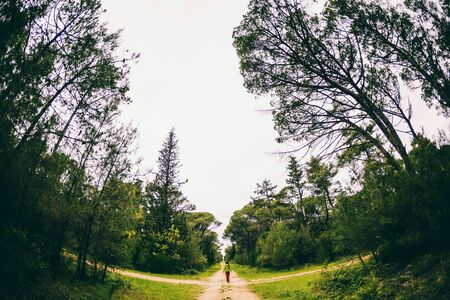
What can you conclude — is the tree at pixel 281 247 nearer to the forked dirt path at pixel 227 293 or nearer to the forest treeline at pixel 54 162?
the forked dirt path at pixel 227 293

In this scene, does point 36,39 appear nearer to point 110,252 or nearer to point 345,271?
point 110,252

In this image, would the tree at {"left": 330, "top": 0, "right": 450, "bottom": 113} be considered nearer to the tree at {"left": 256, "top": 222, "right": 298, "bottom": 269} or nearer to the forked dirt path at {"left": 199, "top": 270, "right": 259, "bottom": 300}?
the forked dirt path at {"left": 199, "top": 270, "right": 259, "bottom": 300}

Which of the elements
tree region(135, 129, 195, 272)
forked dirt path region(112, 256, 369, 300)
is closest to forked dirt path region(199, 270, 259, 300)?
forked dirt path region(112, 256, 369, 300)

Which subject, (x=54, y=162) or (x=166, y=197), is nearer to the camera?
(x=54, y=162)

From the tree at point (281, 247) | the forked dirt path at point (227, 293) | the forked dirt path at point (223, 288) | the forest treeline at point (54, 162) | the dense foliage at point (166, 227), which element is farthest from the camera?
the tree at point (281, 247)

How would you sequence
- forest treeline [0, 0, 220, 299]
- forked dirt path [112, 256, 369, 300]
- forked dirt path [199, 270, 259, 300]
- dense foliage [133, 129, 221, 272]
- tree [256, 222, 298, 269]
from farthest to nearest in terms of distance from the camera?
tree [256, 222, 298, 269] → dense foliage [133, 129, 221, 272] → forked dirt path [112, 256, 369, 300] → forked dirt path [199, 270, 259, 300] → forest treeline [0, 0, 220, 299]

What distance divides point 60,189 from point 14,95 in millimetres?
3750

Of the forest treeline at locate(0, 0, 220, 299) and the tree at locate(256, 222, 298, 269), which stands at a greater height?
the forest treeline at locate(0, 0, 220, 299)

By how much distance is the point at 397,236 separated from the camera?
839 cm

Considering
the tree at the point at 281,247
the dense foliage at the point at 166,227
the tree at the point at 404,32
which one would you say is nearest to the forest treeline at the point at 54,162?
the tree at the point at 404,32

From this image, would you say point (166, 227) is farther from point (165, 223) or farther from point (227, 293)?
point (227, 293)

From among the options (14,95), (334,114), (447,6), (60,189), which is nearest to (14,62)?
(14,95)

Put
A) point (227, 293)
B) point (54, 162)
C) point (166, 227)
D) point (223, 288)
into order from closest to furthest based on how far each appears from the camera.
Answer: point (54, 162)
point (227, 293)
point (223, 288)
point (166, 227)

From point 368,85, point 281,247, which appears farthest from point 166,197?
point 368,85
